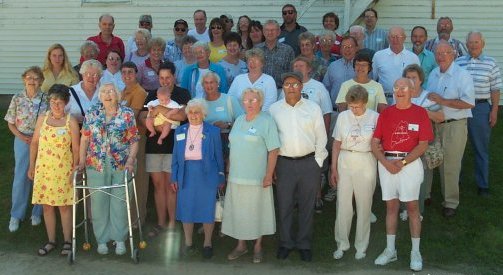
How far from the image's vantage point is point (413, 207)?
565 centimetres

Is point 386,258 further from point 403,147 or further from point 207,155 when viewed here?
point 207,155

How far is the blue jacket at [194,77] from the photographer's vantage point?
7016 millimetres

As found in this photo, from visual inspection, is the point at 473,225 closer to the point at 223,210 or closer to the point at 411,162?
the point at 411,162

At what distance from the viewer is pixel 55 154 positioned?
19.8 feet

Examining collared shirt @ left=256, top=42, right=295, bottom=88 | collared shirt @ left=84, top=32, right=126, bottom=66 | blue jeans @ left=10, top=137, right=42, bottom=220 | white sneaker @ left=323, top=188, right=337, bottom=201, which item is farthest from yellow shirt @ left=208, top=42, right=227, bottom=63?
blue jeans @ left=10, top=137, right=42, bottom=220

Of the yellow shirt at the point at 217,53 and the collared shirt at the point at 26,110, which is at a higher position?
the yellow shirt at the point at 217,53

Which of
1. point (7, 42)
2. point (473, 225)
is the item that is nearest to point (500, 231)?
point (473, 225)

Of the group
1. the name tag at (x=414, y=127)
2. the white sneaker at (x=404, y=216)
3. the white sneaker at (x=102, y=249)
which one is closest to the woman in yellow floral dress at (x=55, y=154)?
the white sneaker at (x=102, y=249)

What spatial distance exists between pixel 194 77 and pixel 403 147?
2719 mm

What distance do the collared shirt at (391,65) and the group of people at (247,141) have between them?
0.06 ft

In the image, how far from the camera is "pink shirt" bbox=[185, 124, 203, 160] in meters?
5.93

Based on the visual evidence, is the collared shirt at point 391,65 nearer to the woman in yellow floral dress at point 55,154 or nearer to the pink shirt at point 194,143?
the pink shirt at point 194,143

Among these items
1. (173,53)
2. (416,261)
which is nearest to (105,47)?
(173,53)

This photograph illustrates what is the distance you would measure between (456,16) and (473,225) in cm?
701
